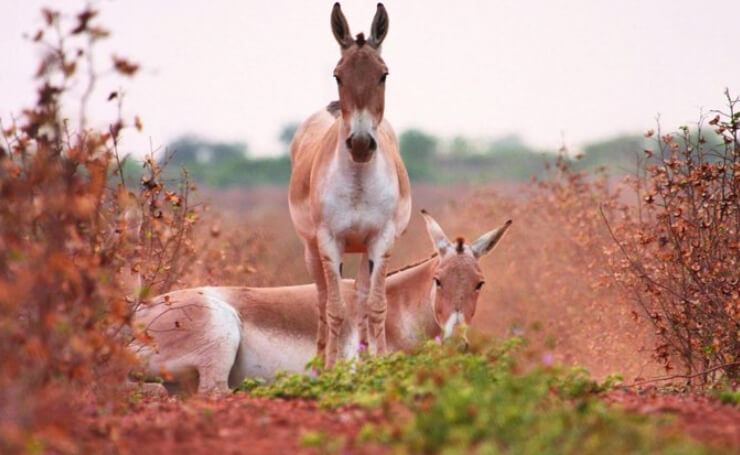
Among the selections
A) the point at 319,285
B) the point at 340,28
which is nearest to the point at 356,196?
the point at 319,285

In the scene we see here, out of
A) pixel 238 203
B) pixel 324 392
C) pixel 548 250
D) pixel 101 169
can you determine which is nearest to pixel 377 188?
pixel 324 392

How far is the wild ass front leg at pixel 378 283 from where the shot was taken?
947cm

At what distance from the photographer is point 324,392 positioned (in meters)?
7.30

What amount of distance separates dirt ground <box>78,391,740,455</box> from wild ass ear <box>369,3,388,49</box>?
3.45 m

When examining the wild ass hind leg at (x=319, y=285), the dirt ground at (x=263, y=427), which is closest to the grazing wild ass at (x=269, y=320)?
the wild ass hind leg at (x=319, y=285)

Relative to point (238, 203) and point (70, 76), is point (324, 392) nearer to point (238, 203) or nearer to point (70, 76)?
point (70, 76)

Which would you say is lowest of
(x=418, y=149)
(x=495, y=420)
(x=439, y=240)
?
(x=495, y=420)

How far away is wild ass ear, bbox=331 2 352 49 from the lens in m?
9.34

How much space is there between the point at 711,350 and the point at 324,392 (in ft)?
10.9

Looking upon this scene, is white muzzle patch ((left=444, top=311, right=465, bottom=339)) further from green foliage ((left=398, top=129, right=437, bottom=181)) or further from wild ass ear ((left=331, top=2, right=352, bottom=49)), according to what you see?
green foliage ((left=398, top=129, right=437, bottom=181))

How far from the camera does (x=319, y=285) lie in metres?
10.3

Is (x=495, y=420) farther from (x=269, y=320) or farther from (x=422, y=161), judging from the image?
(x=422, y=161)

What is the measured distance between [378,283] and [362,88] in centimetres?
173

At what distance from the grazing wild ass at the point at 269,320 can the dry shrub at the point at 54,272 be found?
10.7 feet
